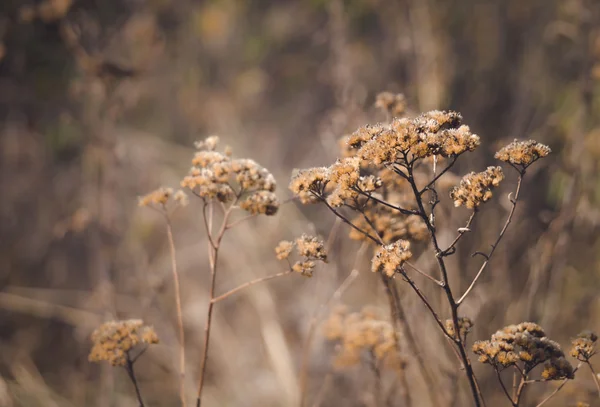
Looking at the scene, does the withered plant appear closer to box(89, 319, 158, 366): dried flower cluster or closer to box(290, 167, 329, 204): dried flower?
box(290, 167, 329, 204): dried flower

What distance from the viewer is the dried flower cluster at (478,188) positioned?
119 cm

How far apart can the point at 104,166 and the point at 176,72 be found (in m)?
2.06

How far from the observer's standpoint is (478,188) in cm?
120

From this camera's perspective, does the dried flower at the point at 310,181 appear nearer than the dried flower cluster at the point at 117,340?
Yes

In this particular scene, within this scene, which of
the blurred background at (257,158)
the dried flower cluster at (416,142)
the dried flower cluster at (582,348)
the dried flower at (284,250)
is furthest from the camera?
the blurred background at (257,158)

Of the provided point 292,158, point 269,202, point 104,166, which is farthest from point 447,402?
point 292,158

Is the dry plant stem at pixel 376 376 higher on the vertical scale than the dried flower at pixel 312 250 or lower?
lower

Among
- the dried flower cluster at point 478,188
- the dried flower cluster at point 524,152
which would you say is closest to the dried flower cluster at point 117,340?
the dried flower cluster at point 478,188

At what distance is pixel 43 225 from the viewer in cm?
491

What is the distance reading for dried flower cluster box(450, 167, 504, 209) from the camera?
1.19 m

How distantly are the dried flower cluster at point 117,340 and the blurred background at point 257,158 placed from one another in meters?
0.85

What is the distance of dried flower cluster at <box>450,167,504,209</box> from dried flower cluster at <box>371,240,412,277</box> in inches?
7.5

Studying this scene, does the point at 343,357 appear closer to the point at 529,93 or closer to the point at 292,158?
the point at 529,93

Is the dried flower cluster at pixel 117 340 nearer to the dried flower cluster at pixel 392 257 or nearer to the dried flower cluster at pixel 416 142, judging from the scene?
the dried flower cluster at pixel 392 257
